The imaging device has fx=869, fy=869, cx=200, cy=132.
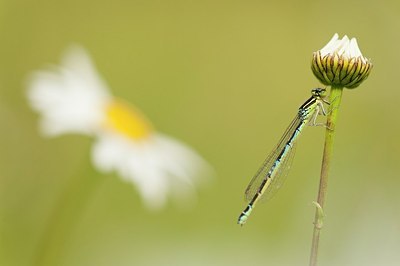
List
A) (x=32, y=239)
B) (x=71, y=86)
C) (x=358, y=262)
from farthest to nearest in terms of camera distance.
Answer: (x=71, y=86), (x=32, y=239), (x=358, y=262)

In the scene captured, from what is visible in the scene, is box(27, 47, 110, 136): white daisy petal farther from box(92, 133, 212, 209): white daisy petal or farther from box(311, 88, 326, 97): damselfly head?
box(311, 88, 326, 97): damselfly head

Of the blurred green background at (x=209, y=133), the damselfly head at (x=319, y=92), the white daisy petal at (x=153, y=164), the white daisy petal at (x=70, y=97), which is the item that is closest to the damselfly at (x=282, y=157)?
the damselfly head at (x=319, y=92)

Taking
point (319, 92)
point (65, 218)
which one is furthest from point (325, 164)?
point (65, 218)

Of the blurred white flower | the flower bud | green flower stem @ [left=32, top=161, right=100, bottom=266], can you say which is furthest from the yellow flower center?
the flower bud

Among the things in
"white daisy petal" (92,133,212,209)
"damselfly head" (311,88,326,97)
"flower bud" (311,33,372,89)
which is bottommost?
"flower bud" (311,33,372,89)

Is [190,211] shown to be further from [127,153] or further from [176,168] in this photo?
[127,153]

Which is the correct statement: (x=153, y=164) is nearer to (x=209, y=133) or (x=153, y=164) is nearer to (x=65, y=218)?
(x=65, y=218)

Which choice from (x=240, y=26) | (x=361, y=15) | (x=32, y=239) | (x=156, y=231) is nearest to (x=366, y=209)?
(x=156, y=231)
